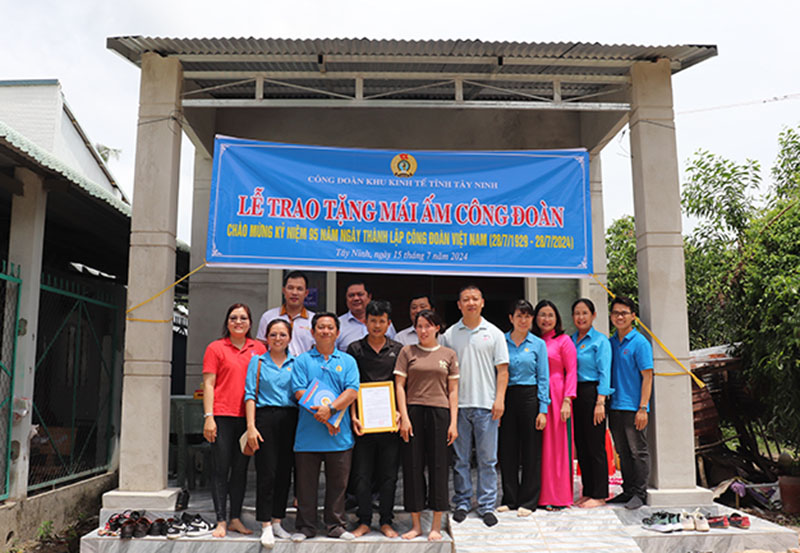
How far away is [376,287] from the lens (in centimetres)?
830

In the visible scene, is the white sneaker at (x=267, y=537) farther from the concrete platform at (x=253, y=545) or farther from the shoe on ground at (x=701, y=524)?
the shoe on ground at (x=701, y=524)

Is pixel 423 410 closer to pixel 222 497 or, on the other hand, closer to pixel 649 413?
pixel 222 497

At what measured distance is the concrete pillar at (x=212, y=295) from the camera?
25.6 ft

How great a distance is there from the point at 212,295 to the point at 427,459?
4007mm

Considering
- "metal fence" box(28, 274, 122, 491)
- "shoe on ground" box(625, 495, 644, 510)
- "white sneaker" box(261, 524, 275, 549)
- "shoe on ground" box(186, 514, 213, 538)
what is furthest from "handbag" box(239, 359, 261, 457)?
"shoe on ground" box(625, 495, 644, 510)

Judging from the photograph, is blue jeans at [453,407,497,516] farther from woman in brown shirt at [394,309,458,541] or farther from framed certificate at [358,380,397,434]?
framed certificate at [358,380,397,434]

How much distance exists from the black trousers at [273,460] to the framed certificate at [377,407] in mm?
545

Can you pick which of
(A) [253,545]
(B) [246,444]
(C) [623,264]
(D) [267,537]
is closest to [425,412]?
(B) [246,444]

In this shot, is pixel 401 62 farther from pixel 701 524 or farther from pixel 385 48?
pixel 701 524

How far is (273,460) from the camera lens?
15.8ft

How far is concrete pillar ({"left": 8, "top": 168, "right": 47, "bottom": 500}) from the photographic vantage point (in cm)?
580

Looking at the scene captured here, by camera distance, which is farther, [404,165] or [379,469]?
[404,165]

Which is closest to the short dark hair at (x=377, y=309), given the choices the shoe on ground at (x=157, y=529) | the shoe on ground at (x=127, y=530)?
the shoe on ground at (x=157, y=529)

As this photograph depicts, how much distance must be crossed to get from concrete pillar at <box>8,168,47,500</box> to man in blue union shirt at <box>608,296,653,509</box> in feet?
17.0
